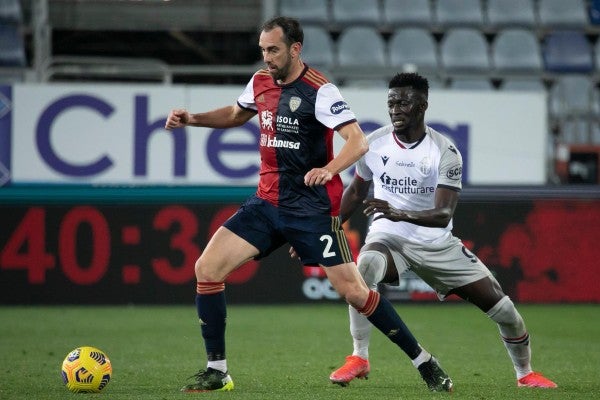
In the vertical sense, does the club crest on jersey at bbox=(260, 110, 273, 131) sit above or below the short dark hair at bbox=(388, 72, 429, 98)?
below

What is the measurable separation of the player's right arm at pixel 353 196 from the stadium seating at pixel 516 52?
11.0m

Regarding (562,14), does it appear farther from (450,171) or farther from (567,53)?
(450,171)

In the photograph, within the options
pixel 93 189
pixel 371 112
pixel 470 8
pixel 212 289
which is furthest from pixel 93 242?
pixel 470 8

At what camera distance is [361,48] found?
1805 cm

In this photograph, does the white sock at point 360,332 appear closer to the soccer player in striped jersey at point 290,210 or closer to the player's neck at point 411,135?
the soccer player in striped jersey at point 290,210

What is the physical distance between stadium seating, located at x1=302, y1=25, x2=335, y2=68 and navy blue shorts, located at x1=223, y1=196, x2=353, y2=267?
10598mm

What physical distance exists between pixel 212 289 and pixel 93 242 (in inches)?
276

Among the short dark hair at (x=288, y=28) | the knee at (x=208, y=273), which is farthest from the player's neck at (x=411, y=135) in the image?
the knee at (x=208, y=273)

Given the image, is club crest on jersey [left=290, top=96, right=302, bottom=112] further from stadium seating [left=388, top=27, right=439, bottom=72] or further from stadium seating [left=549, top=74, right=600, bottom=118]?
stadium seating [left=388, top=27, right=439, bottom=72]

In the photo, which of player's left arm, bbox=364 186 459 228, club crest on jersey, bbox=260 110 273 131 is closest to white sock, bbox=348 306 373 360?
player's left arm, bbox=364 186 459 228

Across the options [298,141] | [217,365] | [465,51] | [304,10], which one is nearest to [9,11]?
[304,10]

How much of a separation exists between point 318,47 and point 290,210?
36.6 ft

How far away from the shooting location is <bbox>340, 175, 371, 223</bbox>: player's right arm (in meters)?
7.66

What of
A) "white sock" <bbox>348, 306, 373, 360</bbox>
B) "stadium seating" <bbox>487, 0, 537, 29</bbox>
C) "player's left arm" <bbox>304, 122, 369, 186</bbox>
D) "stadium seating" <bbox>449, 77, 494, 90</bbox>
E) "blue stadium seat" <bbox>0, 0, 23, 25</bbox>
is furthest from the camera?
"stadium seating" <bbox>487, 0, 537, 29</bbox>
